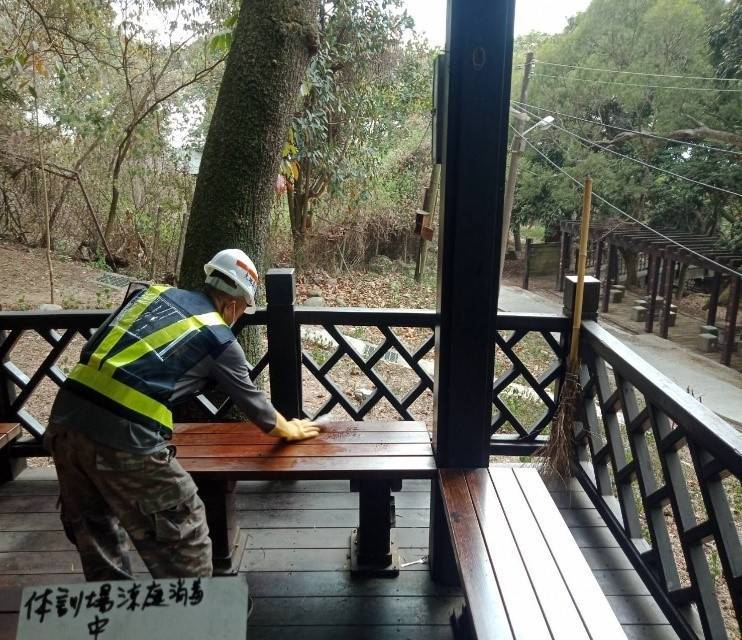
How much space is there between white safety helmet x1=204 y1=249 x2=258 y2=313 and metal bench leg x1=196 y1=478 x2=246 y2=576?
0.84m

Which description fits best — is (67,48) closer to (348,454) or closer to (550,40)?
(348,454)

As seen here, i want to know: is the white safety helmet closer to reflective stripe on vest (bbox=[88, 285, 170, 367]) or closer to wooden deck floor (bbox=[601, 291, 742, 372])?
reflective stripe on vest (bbox=[88, 285, 170, 367])

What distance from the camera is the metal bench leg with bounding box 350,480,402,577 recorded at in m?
2.42

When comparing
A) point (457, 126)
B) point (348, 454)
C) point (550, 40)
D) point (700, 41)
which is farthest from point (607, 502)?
point (550, 40)

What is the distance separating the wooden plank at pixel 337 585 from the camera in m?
2.37

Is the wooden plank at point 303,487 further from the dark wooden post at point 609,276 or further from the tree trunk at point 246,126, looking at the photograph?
the dark wooden post at point 609,276

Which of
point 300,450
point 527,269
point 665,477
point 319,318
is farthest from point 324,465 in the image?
point 527,269

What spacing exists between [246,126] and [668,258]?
1137cm

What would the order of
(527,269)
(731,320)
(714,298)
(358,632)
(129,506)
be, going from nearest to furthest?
(129,506)
(358,632)
(731,320)
(714,298)
(527,269)

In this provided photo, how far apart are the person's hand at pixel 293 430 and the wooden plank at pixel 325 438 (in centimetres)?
3

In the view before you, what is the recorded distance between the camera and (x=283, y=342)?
2924mm

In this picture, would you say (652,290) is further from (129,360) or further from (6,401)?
(129,360)

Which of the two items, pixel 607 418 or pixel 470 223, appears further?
pixel 607 418

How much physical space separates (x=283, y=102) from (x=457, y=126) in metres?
1.71
